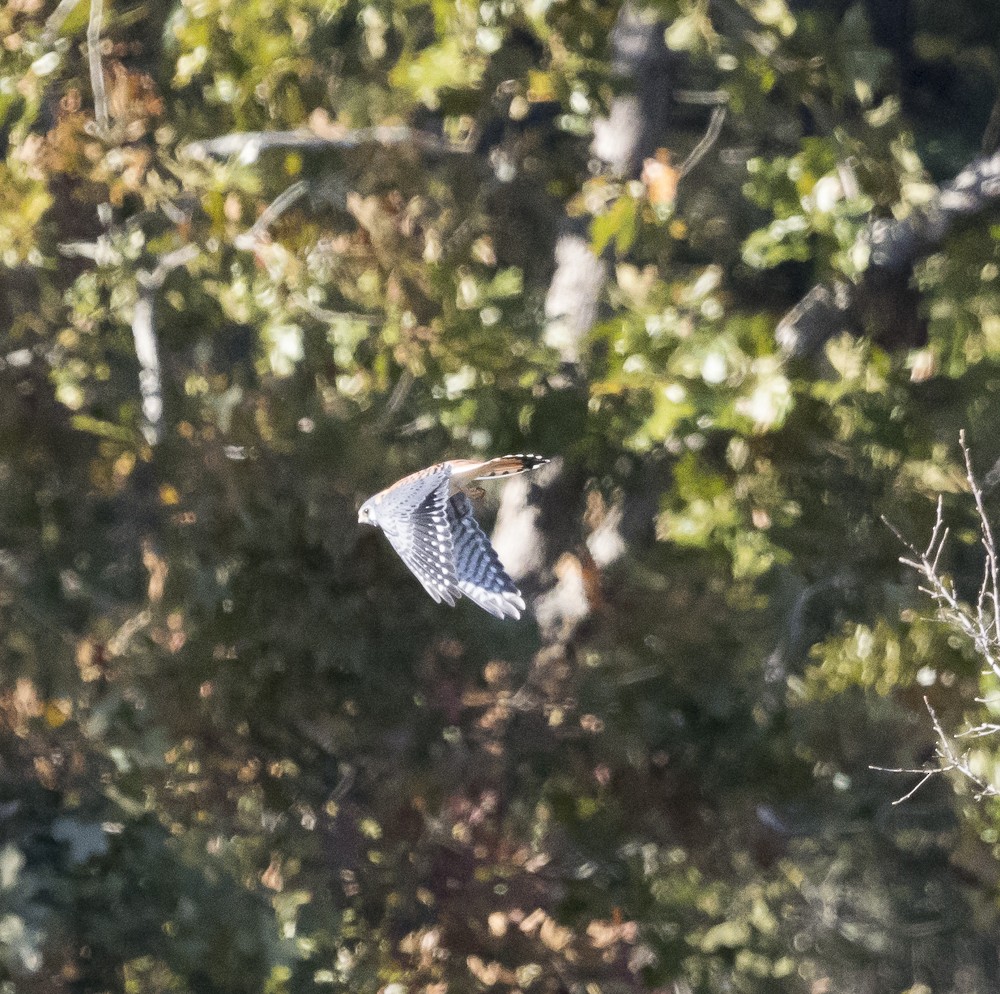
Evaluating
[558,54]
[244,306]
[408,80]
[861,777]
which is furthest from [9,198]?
[861,777]

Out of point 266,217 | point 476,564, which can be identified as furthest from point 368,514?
point 266,217

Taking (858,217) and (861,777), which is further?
(861,777)

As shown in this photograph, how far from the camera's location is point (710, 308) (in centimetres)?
294

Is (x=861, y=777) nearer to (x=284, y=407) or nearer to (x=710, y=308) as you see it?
(x=710, y=308)

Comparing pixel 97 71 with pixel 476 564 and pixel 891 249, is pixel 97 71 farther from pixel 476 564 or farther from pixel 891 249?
pixel 891 249

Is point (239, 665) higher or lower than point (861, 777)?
higher

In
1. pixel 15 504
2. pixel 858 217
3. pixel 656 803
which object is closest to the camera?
pixel 858 217

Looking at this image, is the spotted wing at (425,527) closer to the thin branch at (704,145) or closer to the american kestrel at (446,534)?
the american kestrel at (446,534)

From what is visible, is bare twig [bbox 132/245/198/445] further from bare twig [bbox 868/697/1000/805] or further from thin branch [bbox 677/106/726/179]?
bare twig [bbox 868/697/1000/805]

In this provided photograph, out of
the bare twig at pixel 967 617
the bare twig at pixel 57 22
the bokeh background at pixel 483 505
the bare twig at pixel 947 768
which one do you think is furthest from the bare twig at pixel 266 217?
the bare twig at pixel 947 768

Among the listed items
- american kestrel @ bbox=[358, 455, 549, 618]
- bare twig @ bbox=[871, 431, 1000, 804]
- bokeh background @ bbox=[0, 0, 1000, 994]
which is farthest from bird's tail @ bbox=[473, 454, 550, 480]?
bare twig @ bbox=[871, 431, 1000, 804]

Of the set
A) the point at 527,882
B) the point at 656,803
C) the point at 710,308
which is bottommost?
the point at 527,882

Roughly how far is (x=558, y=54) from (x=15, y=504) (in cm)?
192

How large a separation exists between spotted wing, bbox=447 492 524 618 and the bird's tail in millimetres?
80
